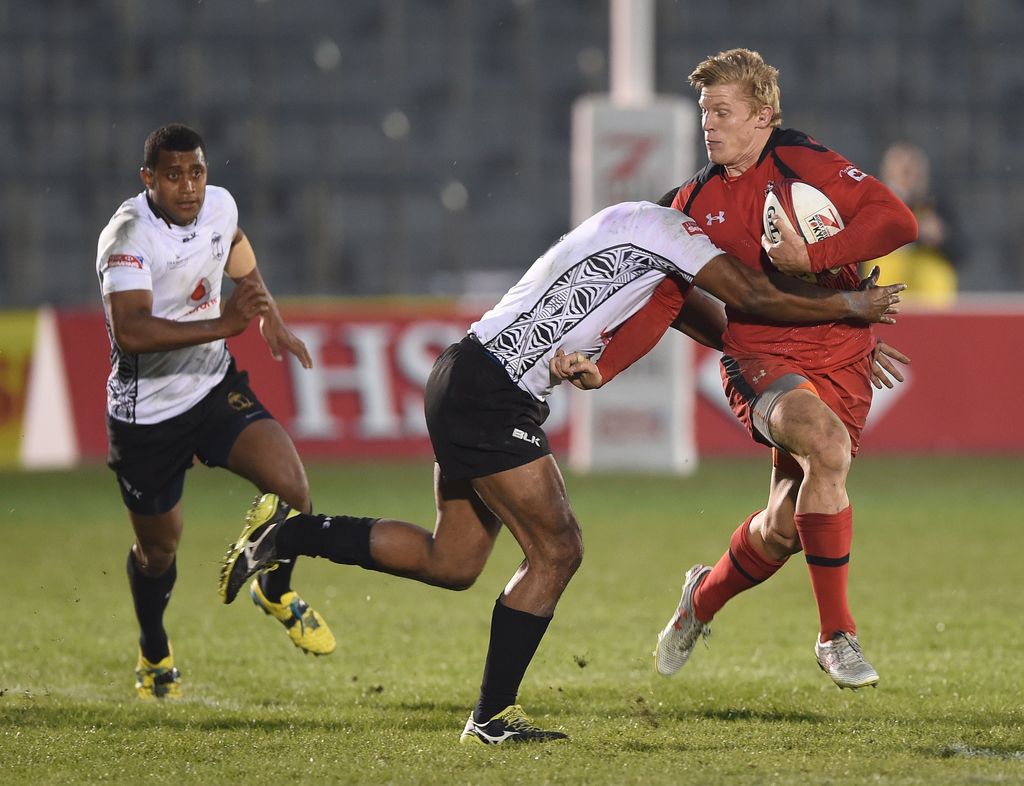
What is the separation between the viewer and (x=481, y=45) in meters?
21.1

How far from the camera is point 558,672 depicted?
6.30 metres

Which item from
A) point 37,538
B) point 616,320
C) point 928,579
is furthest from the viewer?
point 37,538

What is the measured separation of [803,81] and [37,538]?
1369cm

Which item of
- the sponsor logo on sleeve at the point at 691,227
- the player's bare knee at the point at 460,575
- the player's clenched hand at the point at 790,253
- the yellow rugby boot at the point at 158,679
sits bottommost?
the yellow rugby boot at the point at 158,679

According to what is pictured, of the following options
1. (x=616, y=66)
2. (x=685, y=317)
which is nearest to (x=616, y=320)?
(x=685, y=317)

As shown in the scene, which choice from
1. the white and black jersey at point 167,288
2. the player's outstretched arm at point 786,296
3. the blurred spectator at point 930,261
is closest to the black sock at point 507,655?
the player's outstretched arm at point 786,296

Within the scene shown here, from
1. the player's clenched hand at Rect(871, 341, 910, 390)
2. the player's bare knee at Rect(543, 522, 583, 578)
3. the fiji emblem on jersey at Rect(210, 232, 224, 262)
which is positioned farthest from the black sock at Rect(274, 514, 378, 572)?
the player's clenched hand at Rect(871, 341, 910, 390)

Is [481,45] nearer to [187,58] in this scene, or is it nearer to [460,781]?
[187,58]

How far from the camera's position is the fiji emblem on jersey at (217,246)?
20.0 ft

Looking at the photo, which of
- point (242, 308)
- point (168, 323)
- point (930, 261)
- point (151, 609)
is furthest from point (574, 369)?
point (930, 261)

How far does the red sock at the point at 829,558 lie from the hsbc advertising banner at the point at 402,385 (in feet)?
27.7

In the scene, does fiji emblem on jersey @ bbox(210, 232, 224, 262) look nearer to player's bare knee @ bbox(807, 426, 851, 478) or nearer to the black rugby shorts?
the black rugby shorts

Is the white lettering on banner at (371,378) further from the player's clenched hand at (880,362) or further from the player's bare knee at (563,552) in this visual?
the player's bare knee at (563,552)

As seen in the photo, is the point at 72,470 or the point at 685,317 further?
the point at 72,470
